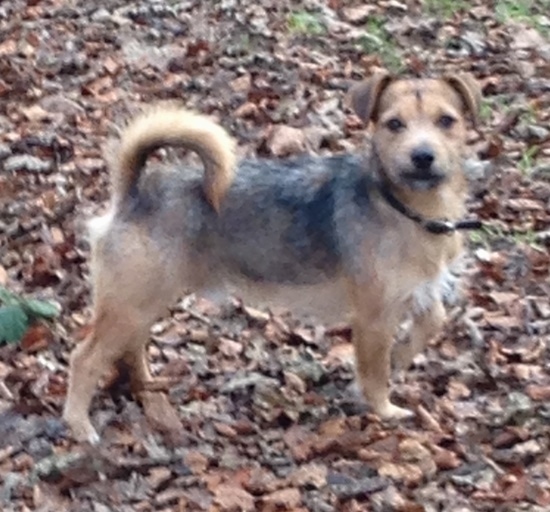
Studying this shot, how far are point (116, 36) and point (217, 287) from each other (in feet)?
14.3

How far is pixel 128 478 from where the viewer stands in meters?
4.98

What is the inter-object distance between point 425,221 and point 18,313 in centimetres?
202

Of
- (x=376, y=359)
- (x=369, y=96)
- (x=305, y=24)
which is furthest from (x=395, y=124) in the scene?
(x=305, y=24)

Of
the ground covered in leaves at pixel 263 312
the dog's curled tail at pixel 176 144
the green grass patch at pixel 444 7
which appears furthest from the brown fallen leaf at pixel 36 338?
the green grass patch at pixel 444 7

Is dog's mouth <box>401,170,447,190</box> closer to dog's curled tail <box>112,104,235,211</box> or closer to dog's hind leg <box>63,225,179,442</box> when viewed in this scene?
dog's curled tail <box>112,104,235,211</box>

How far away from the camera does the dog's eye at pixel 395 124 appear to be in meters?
5.15

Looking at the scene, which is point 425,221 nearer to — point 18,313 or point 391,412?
point 391,412

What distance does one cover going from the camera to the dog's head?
5055 mm

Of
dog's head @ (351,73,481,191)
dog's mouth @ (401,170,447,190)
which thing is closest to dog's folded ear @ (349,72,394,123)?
dog's head @ (351,73,481,191)

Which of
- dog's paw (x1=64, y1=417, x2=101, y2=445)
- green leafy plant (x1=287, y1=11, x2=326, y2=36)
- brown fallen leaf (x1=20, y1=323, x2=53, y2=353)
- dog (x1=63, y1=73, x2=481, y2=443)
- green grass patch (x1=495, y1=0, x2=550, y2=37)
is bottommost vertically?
brown fallen leaf (x1=20, y1=323, x2=53, y2=353)

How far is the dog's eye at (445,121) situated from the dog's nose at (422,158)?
211 millimetres

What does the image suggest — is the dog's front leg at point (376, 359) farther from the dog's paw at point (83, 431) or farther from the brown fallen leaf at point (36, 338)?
the brown fallen leaf at point (36, 338)

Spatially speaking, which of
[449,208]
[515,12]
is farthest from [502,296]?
[515,12]

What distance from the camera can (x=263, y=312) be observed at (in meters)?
6.36
